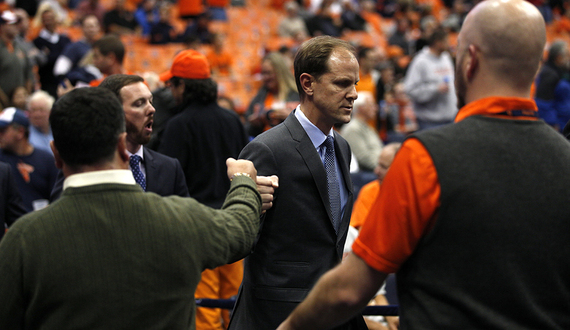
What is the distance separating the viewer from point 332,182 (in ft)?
9.60

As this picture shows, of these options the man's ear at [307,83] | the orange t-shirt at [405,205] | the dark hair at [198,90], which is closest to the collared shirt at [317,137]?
the man's ear at [307,83]

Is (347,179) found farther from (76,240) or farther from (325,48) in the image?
(76,240)

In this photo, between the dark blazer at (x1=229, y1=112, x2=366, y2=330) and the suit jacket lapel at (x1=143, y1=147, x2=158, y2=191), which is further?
the suit jacket lapel at (x1=143, y1=147, x2=158, y2=191)

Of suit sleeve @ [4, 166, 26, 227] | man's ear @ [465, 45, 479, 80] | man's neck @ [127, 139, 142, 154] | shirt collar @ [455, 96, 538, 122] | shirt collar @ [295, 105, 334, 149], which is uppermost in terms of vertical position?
man's ear @ [465, 45, 479, 80]

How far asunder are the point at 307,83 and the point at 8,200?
2404 mm

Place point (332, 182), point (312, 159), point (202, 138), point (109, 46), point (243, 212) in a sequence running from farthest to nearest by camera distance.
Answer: point (109, 46), point (202, 138), point (332, 182), point (312, 159), point (243, 212)

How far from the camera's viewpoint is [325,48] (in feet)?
9.59

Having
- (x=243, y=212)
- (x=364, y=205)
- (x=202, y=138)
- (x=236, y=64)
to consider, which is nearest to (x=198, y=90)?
(x=202, y=138)

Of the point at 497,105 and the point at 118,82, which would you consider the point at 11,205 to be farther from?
the point at 497,105

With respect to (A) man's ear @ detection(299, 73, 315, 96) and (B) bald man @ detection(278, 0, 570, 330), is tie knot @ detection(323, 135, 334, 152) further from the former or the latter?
(B) bald man @ detection(278, 0, 570, 330)

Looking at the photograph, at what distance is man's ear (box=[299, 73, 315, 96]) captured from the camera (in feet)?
9.70

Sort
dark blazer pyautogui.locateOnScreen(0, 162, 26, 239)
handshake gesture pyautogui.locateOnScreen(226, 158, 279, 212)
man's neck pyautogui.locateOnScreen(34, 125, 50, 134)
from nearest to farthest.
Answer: handshake gesture pyautogui.locateOnScreen(226, 158, 279, 212), dark blazer pyautogui.locateOnScreen(0, 162, 26, 239), man's neck pyautogui.locateOnScreen(34, 125, 50, 134)

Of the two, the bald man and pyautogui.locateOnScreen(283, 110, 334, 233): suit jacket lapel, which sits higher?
the bald man

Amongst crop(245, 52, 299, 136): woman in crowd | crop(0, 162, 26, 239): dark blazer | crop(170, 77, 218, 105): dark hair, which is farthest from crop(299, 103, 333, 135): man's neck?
crop(245, 52, 299, 136): woman in crowd
